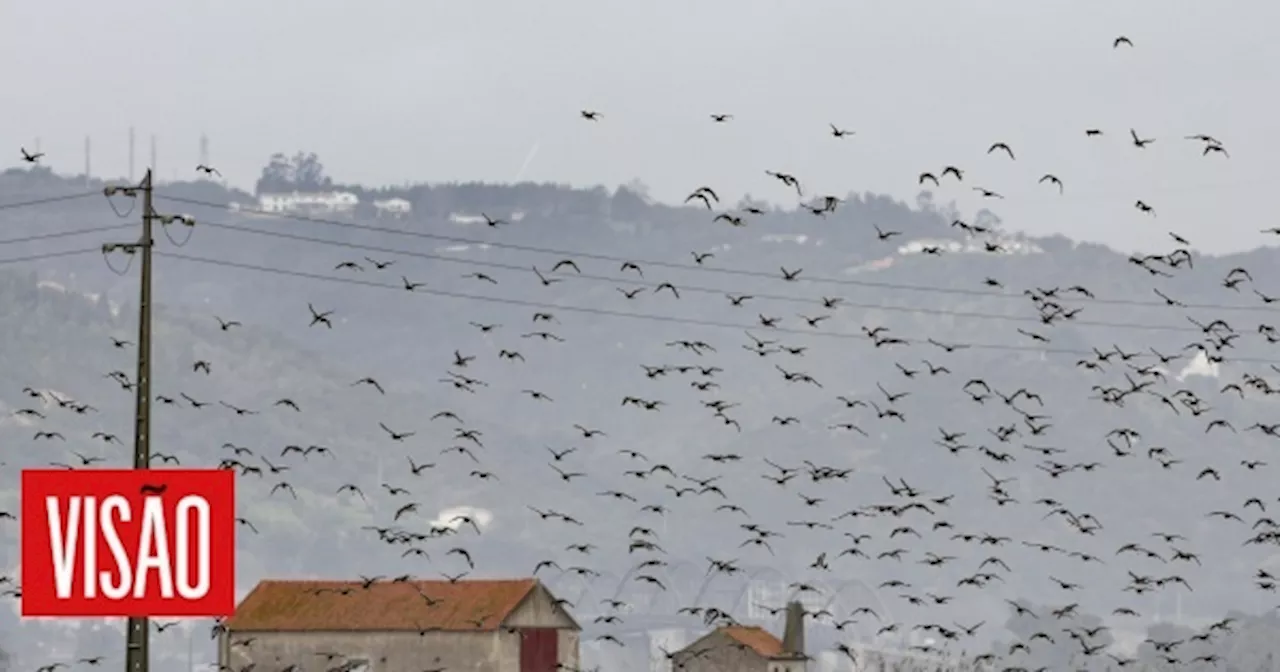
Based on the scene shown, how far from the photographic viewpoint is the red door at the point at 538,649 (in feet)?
602

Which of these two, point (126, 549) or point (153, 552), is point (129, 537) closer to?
point (126, 549)

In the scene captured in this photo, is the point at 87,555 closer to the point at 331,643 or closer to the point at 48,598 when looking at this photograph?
the point at 48,598

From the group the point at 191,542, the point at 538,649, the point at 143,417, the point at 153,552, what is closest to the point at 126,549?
the point at 153,552

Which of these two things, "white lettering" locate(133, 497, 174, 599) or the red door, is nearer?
"white lettering" locate(133, 497, 174, 599)

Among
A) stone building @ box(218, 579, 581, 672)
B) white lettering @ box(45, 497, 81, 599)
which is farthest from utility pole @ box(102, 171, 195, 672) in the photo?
stone building @ box(218, 579, 581, 672)

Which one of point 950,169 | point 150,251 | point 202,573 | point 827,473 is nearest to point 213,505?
point 202,573

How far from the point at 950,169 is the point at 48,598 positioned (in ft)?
139

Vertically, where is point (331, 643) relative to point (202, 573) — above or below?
below

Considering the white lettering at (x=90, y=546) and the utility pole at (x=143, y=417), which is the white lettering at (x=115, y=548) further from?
the utility pole at (x=143, y=417)

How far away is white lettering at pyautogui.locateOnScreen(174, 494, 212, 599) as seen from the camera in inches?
1377

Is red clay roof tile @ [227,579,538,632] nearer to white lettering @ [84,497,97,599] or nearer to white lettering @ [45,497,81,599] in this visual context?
white lettering @ [45,497,81,599]

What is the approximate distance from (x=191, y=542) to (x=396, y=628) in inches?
5855

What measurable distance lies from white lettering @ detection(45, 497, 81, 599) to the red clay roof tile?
144532 mm

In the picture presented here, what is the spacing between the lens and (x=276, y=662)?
17812cm
